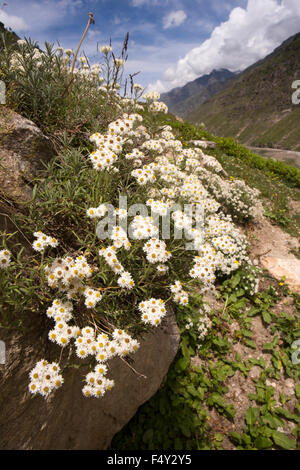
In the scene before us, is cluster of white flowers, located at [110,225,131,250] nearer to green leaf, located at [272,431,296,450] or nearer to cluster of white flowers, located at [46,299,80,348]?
cluster of white flowers, located at [46,299,80,348]

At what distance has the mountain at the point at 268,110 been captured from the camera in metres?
136

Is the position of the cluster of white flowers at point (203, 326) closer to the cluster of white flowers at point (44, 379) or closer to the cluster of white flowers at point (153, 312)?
the cluster of white flowers at point (153, 312)

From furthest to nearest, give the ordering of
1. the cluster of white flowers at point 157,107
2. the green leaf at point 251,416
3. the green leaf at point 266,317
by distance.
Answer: the green leaf at point 266,317
the cluster of white flowers at point 157,107
the green leaf at point 251,416

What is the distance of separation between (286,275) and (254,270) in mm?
755

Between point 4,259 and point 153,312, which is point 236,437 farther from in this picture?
point 4,259

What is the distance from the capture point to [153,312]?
1966 millimetres

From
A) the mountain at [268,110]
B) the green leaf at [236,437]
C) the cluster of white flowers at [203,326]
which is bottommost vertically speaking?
the green leaf at [236,437]

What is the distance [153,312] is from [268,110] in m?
201

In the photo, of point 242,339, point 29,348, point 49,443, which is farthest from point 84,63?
point 242,339

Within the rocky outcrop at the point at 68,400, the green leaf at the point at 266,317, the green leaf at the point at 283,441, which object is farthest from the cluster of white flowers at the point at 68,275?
the green leaf at the point at 266,317

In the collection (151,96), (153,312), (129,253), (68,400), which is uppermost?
(151,96)

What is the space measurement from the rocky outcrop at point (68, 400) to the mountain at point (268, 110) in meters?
142

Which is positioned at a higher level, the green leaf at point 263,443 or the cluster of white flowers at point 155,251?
the cluster of white flowers at point 155,251

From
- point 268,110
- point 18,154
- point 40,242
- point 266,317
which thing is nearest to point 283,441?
point 266,317
